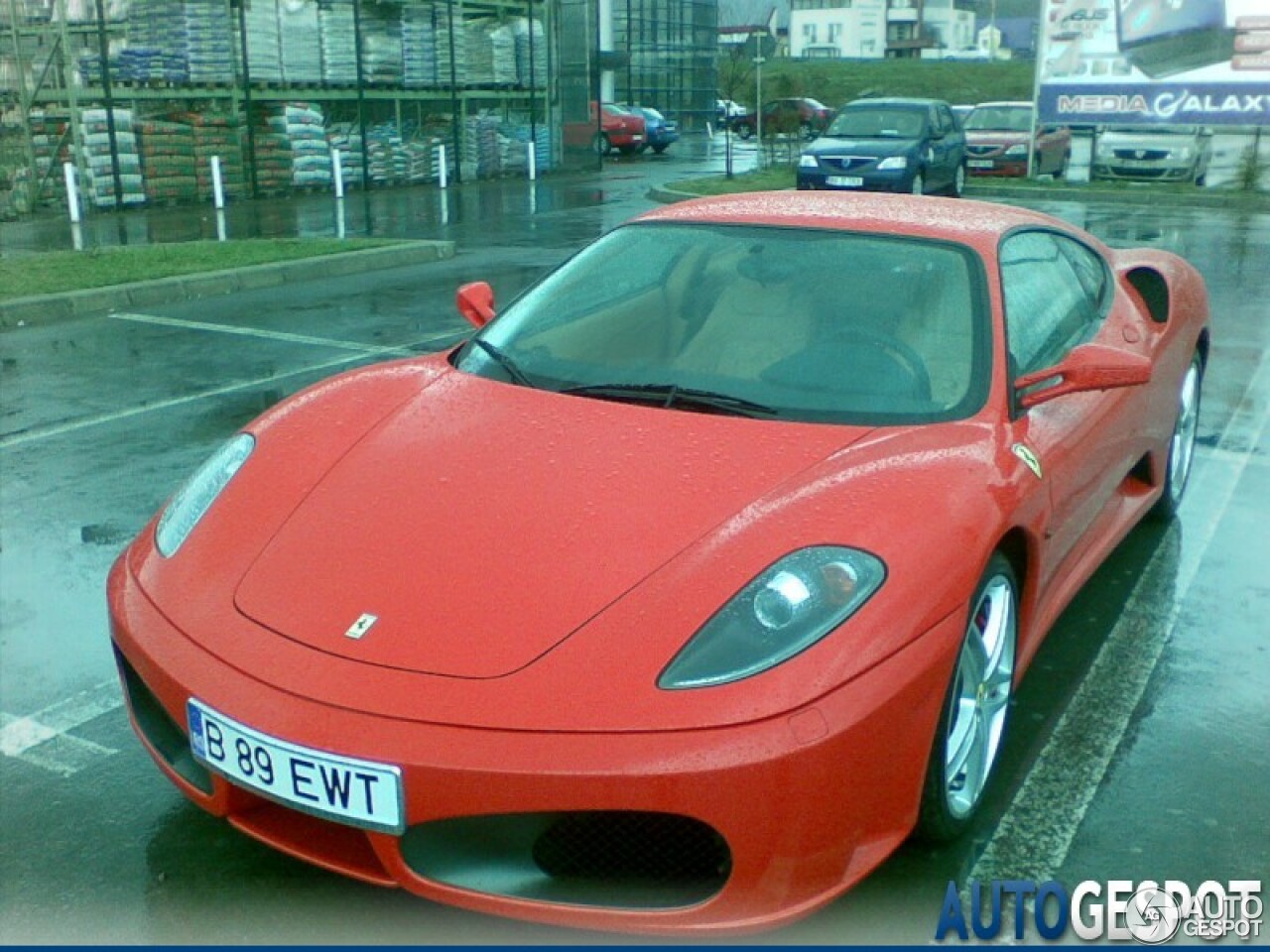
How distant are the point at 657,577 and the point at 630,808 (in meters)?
0.50

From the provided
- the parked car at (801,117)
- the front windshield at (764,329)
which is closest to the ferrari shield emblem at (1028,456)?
the front windshield at (764,329)

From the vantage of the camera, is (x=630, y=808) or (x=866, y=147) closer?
(x=630, y=808)

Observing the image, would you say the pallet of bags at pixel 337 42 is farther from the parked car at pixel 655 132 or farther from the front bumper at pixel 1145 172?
the front bumper at pixel 1145 172

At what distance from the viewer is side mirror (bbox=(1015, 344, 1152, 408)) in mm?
3379

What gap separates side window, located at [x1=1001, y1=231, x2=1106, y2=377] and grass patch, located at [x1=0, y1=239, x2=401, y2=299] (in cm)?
809

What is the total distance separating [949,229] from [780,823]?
6.86 feet

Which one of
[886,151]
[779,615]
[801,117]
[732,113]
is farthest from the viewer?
[732,113]

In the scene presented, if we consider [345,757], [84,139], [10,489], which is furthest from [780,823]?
[84,139]

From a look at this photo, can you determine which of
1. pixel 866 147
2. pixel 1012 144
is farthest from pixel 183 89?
pixel 1012 144

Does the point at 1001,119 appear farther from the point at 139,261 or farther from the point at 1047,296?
the point at 1047,296

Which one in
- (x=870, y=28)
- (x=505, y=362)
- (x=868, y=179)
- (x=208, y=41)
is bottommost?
(x=868, y=179)

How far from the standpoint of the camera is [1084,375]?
11.1 ft

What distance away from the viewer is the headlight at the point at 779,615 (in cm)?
241

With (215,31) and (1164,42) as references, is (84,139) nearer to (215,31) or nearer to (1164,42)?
(215,31)
